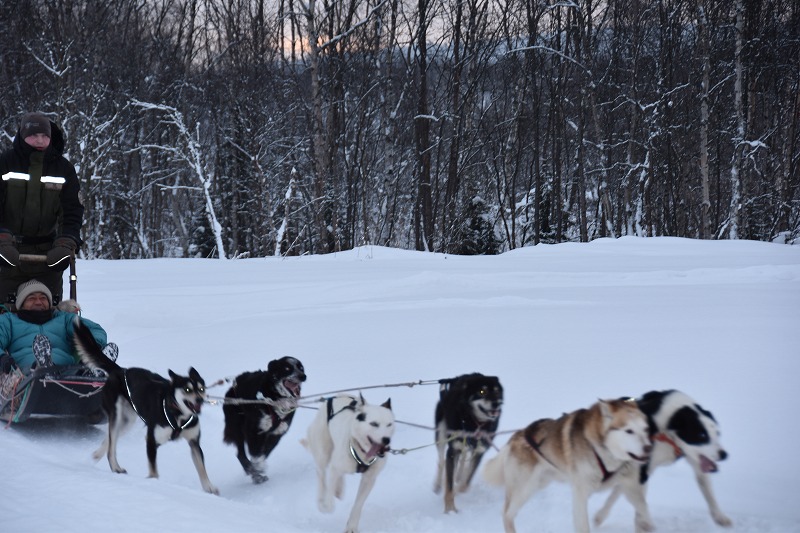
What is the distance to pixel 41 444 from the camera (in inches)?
165

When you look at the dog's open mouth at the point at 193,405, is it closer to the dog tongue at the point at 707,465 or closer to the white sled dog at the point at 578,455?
the white sled dog at the point at 578,455

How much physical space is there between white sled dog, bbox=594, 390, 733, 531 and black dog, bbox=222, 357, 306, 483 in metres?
2.06

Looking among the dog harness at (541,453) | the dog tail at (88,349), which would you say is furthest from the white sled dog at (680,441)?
the dog tail at (88,349)

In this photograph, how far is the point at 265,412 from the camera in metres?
3.93

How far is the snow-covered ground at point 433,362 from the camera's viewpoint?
2818 millimetres

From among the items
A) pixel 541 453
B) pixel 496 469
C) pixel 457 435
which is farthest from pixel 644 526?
pixel 457 435

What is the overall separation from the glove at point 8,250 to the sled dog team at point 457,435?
2.88 feet

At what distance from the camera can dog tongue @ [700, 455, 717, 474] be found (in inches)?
96.7

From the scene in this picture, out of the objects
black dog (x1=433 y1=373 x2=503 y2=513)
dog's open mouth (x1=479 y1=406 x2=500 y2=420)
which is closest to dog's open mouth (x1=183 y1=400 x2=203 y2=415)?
black dog (x1=433 y1=373 x2=503 y2=513)

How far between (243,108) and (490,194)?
8531 millimetres

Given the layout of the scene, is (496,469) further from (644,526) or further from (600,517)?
(644,526)

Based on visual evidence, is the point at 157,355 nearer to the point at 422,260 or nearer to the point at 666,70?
the point at 422,260

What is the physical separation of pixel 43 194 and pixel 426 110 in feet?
36.0

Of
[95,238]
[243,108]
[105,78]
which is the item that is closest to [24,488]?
[243,108]
